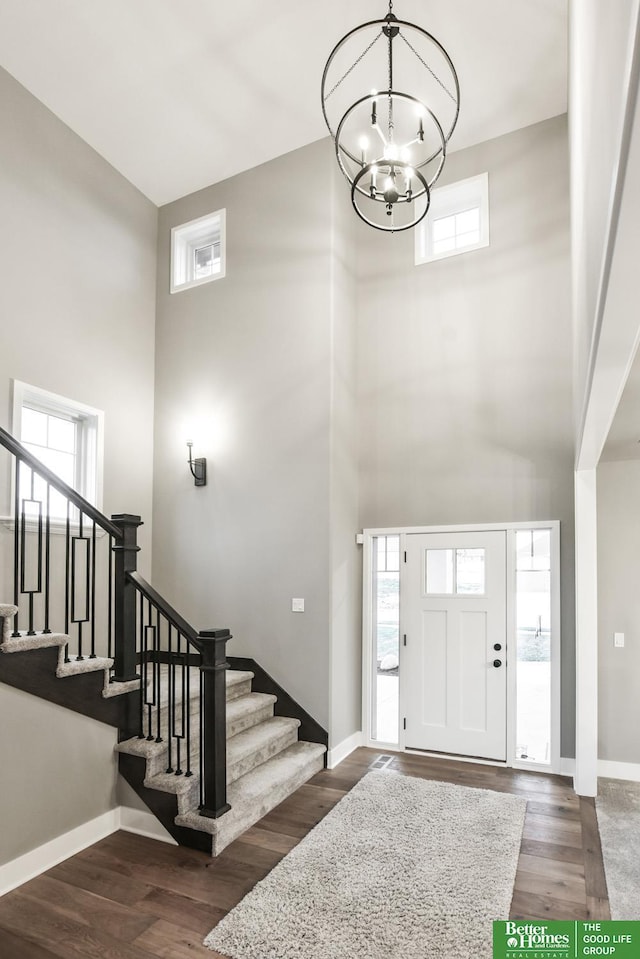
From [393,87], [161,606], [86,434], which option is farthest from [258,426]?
[393,87]

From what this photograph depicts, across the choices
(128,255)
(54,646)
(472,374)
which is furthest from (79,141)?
(54,646)

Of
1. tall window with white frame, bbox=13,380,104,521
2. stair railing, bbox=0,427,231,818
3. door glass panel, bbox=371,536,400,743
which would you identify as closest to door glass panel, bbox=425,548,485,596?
door glass panel, bbox=371,536,400,743

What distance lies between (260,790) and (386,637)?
77.1 inches

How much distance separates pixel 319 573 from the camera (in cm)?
523

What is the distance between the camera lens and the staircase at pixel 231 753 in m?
3.54

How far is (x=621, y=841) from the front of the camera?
3.78 metres

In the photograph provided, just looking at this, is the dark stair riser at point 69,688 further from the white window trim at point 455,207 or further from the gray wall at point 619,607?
the white window trim at point 455,207

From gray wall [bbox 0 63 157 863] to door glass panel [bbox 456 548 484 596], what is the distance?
2.87 metres

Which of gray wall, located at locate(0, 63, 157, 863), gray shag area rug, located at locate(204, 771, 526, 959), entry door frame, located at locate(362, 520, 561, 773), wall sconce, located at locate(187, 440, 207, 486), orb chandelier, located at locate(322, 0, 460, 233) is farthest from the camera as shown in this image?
wall sconce, located at locate(187, 440, 207, 486)

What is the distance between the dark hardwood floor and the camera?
9.39ft

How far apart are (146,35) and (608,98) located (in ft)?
14.3

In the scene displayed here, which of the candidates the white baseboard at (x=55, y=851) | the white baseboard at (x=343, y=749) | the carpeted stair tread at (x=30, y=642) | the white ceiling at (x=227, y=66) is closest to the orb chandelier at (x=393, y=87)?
the white ceiling at (x=227, y=66)

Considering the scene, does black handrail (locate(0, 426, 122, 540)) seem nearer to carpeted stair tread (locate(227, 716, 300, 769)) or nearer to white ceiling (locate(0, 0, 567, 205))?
carpeted stair tread (locate(227, 716, 300, 769))

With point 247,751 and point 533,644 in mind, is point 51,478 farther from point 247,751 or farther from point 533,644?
point 533,644
